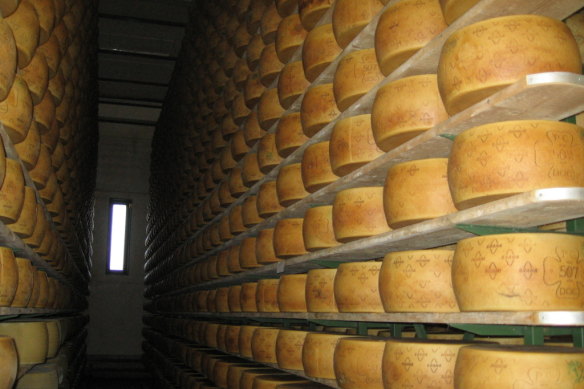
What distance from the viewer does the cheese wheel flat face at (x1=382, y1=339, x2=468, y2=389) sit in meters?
1.99

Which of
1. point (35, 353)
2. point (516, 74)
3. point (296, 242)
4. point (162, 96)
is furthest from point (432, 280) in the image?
point (162, 96)

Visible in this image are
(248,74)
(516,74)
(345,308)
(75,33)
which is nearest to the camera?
(516,74)

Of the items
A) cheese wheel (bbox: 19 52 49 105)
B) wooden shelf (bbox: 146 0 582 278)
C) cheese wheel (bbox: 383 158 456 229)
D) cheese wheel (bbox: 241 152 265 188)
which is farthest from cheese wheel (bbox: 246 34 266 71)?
cheese wheel (bbox: 383 158 456 229)

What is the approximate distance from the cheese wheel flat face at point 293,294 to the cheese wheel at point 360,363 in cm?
76

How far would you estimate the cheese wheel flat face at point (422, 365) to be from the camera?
1.99 meters

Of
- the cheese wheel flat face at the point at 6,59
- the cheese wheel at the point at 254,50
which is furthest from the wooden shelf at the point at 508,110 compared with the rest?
the cheese wheel at the point at 254,50

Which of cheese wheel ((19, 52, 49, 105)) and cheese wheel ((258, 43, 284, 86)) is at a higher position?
cheese wheel ((258, 43, 284, 86))

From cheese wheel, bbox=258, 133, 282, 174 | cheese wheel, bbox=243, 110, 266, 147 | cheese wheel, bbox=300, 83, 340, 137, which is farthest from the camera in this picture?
cheese wheel, bbox=243, 110, 266, 147

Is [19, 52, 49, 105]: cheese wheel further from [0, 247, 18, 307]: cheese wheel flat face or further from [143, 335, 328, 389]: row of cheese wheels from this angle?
[143, 335, 328, 389]: row of cheese wheels

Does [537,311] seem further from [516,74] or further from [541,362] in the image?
[516,74]

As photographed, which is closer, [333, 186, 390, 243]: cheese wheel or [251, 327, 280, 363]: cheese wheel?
[333, 186, 390, 243]: cheese wheel

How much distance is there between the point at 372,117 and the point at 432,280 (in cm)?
61

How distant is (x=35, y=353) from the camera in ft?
11.4

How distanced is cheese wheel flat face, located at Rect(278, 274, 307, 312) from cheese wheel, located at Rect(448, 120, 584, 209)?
64.8 inches
